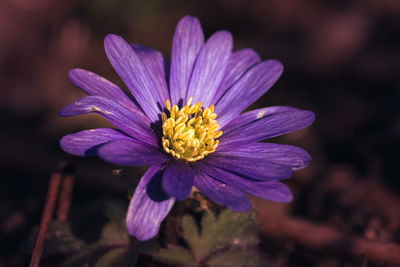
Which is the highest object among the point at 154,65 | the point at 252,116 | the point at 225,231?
the point at 154,65

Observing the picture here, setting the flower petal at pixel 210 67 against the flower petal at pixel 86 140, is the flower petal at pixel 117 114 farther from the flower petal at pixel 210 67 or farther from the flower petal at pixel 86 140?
the flower petal at pixel 210 67

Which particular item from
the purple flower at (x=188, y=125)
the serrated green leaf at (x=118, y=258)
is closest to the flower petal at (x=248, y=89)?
the purple flower at (x=188, y=125)

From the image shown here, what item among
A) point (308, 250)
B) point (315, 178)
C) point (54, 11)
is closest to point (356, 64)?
point (315, 178)

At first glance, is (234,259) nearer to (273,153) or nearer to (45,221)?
(273,153)

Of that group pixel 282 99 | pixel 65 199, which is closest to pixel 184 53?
pixel 65 199

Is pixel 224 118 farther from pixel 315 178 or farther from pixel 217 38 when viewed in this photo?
pixel 315 178

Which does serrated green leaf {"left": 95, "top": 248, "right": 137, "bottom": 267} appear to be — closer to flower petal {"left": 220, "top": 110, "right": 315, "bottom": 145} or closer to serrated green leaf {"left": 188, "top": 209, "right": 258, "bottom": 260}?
serrated green leaf {"left": 188, "top": 209, "right": 258, "bottom": 260}

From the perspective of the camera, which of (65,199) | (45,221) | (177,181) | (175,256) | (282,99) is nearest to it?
(177,181)
